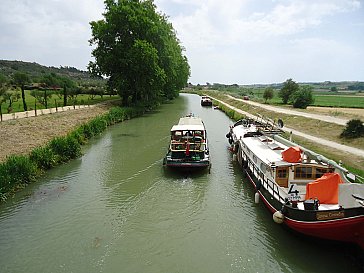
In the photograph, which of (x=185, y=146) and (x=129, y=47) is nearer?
(x=185, y=146)

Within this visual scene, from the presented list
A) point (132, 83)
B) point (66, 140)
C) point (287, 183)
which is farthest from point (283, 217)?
point (132, 83)

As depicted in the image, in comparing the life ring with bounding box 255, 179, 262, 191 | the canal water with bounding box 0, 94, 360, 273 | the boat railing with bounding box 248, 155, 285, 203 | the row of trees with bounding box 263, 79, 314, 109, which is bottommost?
the canal water with bounding box 0, 94, 360, 273

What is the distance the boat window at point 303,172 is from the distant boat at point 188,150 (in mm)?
6482

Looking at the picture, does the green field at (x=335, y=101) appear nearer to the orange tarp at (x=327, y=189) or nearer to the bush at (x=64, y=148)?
the bush at (x=64, y=148)

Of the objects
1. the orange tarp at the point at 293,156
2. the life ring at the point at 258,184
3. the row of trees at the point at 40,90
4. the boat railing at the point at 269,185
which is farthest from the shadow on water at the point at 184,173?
the row of trees at the point at 40,90

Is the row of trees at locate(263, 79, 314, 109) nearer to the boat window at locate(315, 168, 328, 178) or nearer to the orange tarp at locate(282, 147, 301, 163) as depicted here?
the orange tarp at locate(282, 147, 301, 163)

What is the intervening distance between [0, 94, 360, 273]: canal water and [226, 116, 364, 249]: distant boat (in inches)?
39.0

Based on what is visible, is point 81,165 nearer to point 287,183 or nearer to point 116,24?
point 287,183

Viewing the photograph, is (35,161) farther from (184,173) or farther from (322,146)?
(322,146)

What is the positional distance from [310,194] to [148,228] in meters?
6.60

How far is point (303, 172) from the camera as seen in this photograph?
42.9ft

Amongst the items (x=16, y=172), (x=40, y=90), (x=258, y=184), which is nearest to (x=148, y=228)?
(x=258, y=184)

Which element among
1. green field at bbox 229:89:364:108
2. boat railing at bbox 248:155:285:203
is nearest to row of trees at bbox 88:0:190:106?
green field at bbox 229:89:364:108

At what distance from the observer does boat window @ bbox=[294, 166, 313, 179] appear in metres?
13.0
